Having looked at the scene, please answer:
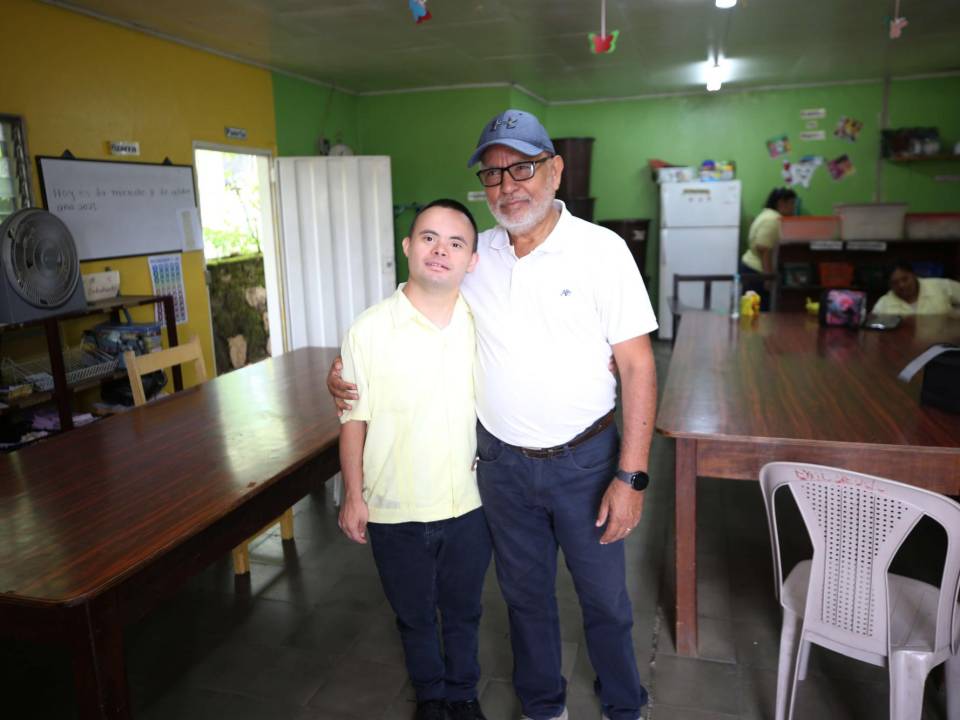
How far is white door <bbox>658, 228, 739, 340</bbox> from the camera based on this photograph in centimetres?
754

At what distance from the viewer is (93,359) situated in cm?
401

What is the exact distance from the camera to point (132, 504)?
72.5 inches

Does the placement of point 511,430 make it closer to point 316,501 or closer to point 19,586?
point 19,586

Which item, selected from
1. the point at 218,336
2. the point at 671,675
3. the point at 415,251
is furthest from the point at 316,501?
the point at 218,336

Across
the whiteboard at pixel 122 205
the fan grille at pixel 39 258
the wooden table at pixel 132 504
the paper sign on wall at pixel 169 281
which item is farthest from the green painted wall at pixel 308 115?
the wooden table at pixel 132 504

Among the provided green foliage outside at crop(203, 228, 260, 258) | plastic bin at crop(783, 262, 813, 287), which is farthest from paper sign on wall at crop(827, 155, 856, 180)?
green foliage outside at crop(203, 228, 260, 258)

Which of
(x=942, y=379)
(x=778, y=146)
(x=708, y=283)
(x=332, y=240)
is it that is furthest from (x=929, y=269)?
(x=332, y=240)

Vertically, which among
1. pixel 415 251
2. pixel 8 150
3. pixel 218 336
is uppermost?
pixel 8 150

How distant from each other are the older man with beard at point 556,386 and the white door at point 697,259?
5967 mm

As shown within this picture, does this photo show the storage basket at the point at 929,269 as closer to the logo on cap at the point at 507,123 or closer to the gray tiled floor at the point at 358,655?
the gray tiled floor at the point at 358,655

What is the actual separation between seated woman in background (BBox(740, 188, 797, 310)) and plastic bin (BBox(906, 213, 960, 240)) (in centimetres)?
106

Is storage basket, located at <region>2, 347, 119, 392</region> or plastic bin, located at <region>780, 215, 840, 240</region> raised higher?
plastic bin, located at <region>780, 215, 840, 240</region>

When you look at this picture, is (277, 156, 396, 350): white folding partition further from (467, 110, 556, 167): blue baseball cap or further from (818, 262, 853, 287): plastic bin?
(467, 110, 556, 167): blue baseball cap

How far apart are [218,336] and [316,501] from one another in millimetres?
3487
